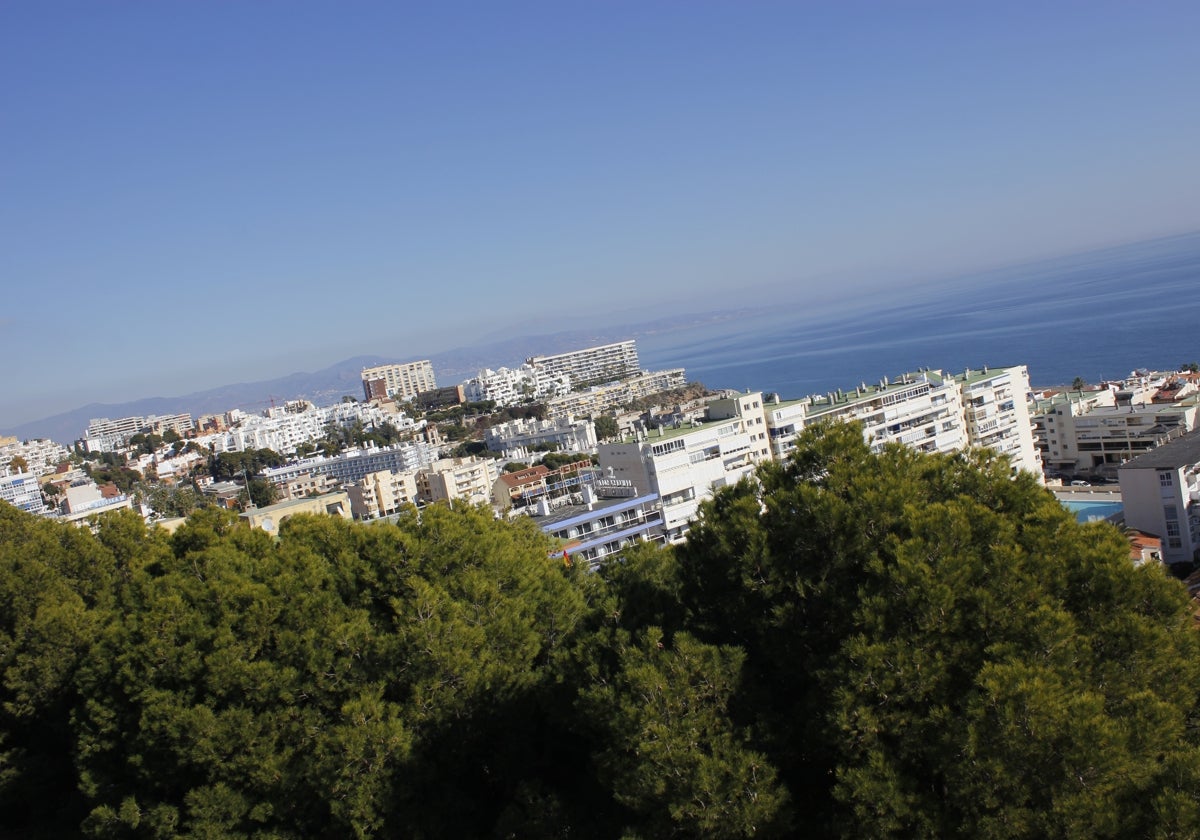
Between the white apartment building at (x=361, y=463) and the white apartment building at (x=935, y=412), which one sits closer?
the white apartment building at (x=935, y=412)

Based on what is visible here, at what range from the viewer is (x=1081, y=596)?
5.04 m

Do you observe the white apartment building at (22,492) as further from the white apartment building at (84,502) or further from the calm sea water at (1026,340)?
the calm sea water at (1026,340)

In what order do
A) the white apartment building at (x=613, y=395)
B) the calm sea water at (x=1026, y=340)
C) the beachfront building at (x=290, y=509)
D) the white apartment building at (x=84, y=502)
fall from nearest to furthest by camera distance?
the beachfront building at (x=290, y=509) → the white apartment building at (x=84, y=502) → the calm sea water at (x=1026, y=340) → the white apartment building at (x=613, y=395)

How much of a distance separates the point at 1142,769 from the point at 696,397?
63.3 metres

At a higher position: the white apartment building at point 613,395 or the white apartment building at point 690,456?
the white apartment building at point 690,456

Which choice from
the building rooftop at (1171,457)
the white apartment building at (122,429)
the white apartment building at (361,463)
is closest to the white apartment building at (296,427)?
the white apartment building at (361,463)

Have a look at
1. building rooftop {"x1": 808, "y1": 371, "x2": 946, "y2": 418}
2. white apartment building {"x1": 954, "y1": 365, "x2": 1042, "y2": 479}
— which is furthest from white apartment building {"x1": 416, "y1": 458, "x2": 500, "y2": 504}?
white apartment building {"x1": 954, "y1": 365, "x2": 1042, "y2": 479}

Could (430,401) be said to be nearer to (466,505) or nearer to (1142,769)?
(466,505)

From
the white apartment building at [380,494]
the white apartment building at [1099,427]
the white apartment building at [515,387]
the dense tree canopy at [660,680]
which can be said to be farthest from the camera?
the white apartment building at [515,387]

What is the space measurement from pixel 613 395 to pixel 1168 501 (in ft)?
188

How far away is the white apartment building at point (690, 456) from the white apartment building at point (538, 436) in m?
23.2

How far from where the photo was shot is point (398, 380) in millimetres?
109062

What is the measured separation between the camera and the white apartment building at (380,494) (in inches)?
1480

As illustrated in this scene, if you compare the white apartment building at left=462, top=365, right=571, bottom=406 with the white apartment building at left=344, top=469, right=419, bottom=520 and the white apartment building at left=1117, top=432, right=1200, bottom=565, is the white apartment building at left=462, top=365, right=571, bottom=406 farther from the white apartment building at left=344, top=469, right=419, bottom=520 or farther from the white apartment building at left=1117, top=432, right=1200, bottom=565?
the white apartment building at left=1117, top=432, right=1200, bottom=565
